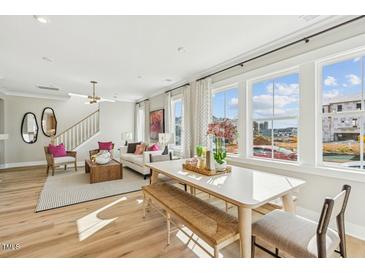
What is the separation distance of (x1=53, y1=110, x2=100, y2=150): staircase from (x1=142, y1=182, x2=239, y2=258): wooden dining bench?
18.9ft

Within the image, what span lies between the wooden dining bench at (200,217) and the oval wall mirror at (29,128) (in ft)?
21.1

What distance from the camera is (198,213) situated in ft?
5.12

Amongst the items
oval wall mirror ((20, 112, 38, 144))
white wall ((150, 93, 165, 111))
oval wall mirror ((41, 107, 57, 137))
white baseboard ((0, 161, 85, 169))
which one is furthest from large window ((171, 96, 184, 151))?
oval wall mirror ((20, 112, 38, 144))

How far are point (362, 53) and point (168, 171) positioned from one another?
2606 mm

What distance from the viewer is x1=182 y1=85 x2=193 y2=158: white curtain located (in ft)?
14.3

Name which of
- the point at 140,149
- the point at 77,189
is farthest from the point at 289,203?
the point at 140,149

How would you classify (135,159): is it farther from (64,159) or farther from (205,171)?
(205,171)

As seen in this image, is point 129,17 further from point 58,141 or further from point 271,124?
point 58,141

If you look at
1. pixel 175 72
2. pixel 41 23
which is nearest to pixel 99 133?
pixel 175 72

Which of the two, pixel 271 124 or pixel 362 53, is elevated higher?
pixel 362 53

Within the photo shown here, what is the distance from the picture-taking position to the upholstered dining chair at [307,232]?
99 centimetres

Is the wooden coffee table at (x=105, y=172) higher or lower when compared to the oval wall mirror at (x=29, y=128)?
lower

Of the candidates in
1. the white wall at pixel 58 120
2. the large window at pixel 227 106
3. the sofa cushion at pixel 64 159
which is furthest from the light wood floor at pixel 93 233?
the white wall at pixel 58 120

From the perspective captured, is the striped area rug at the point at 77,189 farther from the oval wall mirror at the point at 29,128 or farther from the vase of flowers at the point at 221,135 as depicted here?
the oval wall mirror at the point at 29,128
